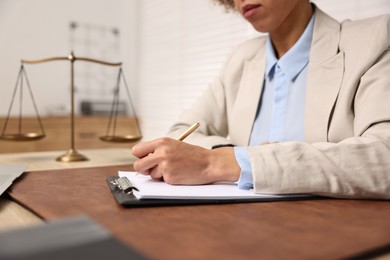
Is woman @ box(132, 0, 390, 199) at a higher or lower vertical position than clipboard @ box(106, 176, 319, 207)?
higher

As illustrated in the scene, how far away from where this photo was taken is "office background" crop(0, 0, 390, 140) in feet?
8.14

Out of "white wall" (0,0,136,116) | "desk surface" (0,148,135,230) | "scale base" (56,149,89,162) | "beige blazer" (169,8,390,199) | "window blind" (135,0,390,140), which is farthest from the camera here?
"white wall" (0,0,136,116)

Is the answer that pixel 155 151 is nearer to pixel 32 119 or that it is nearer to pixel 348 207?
pixel 348 207

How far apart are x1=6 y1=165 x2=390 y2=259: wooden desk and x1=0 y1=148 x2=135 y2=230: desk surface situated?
0.02 m

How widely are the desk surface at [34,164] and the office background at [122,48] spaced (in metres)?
1.13

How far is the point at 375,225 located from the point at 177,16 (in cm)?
247

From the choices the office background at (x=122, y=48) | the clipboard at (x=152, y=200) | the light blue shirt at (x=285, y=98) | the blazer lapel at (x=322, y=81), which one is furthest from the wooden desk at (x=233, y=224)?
the office background at (x=122, y=48)

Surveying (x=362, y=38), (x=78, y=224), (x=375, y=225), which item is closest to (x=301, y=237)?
(x=375, y=225)

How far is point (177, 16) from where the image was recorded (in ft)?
8.96

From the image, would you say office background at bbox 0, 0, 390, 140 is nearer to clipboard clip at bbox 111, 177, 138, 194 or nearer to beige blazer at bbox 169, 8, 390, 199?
beige blazer at bbox 169, 8, 390, 199

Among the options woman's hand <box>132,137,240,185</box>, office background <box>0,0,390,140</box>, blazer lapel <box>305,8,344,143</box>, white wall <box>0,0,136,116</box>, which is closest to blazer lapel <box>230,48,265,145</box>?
blazer lapel <box>305,8,344,143</box>

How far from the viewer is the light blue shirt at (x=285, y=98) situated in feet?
3.47

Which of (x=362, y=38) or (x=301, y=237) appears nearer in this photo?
(x=301, y=237)

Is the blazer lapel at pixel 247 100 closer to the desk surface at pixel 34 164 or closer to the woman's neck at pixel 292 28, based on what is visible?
the woman's neck at pixel 292 28
